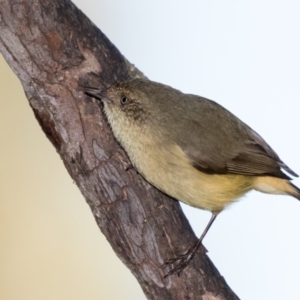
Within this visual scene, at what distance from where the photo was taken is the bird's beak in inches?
115

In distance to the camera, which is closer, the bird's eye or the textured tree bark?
the textured tree bark

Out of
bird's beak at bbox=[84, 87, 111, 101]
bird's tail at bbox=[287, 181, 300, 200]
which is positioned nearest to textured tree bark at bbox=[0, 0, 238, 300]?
bird's beak at bbox=[84, 87, 111, 101]

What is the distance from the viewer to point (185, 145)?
293cm

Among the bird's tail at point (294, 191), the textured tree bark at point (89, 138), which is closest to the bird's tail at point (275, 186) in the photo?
the bird's tail at point (294, 191)

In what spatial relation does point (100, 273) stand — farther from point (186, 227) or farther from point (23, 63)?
point (23, 63)

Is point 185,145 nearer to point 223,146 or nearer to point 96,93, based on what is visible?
point 223,146

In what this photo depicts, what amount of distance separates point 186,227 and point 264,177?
1.50 feet

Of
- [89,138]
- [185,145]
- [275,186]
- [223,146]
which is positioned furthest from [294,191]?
[89,138]

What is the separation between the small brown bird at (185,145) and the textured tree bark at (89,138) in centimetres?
7

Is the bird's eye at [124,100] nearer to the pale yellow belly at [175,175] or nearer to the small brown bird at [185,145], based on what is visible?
the small brown bird at [185,145]

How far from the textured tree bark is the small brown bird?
0.07 meters

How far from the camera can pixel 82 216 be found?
454 cm

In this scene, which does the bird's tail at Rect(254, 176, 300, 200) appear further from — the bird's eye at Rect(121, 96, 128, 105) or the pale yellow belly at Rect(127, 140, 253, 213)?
the bird's eye at Rect(121, 96, 128, 105)

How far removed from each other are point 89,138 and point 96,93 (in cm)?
20
